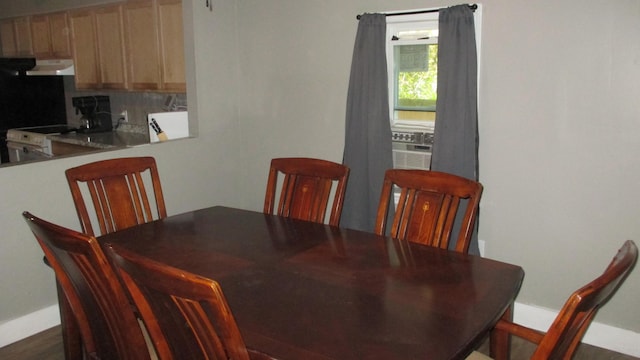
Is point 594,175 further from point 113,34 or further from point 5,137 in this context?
point 5,137

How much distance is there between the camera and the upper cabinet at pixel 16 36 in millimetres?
5023

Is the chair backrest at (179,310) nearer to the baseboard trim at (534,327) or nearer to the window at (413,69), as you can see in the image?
the baseboard trim at (534,327)

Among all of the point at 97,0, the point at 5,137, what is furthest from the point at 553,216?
the point at 5,137

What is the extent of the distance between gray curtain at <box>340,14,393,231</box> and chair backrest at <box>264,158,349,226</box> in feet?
2.64

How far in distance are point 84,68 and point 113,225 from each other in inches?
108

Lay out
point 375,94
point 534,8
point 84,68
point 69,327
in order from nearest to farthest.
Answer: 1. point 69,327
2. point 534,8
3. point 375,94
4. point 84,68

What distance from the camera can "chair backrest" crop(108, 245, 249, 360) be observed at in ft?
3.64

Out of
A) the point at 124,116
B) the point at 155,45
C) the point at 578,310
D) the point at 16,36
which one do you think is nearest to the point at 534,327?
the point at 578,310

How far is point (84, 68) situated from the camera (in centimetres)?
463

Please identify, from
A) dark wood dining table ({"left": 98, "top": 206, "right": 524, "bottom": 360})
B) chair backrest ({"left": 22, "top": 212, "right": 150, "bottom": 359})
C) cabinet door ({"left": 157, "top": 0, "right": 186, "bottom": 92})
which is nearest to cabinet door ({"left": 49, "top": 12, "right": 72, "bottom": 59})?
cabinet door ({"left": 157, "top": 0, "right": 186, "bottom": 92})

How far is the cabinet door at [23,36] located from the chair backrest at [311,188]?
3.77 m

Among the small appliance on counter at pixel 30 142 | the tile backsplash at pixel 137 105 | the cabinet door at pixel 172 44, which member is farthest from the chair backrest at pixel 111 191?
the small appliance on counter at pixel 30 142

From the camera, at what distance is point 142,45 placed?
405cm

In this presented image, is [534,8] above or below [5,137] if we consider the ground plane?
above
